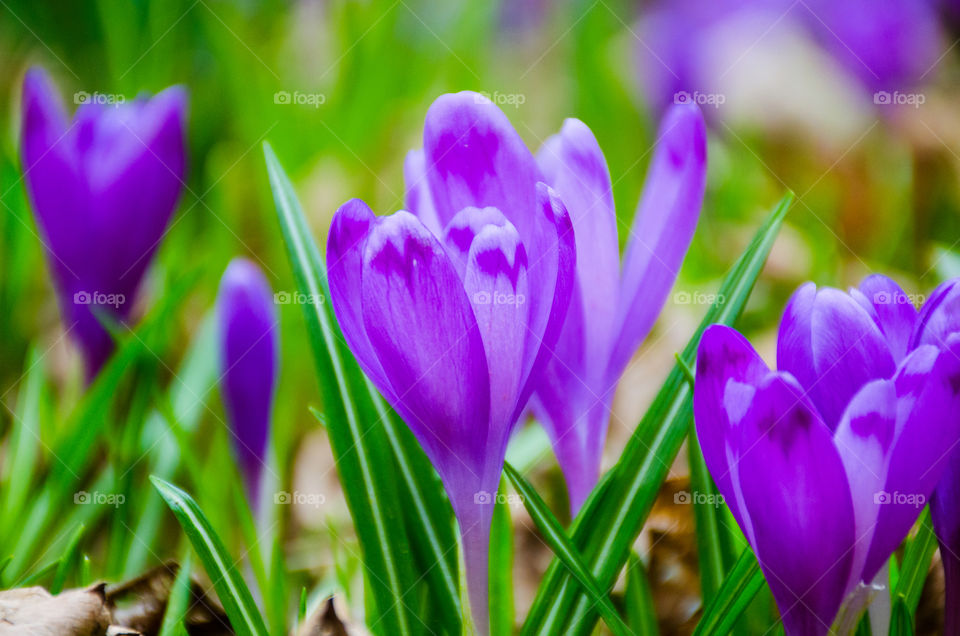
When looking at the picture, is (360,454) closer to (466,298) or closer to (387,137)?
(466,298)

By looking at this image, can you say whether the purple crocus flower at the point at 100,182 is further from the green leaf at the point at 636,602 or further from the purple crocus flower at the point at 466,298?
the green leaf at the point at 636,602

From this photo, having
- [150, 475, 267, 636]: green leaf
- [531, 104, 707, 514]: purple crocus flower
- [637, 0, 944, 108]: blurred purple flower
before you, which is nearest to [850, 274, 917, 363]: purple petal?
[531, 104, 707, 514]: purple crocus flower

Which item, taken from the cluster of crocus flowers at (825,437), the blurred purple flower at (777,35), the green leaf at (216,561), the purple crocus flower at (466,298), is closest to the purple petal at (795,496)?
the cluster of crocus flowers at (825,437)

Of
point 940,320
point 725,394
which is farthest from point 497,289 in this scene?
point 940,320

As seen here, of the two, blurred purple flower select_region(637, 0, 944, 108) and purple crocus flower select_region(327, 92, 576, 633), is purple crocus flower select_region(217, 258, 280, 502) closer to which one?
purple crocus flower select_region(327, 92, 576, 633)

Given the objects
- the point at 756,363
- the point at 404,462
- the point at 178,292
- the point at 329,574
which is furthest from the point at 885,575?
the point at 178,292

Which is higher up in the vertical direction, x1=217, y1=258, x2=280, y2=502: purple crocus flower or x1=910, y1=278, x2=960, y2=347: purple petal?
x1=217, y1=258, x2=280, y2=502: purple crocus flower
